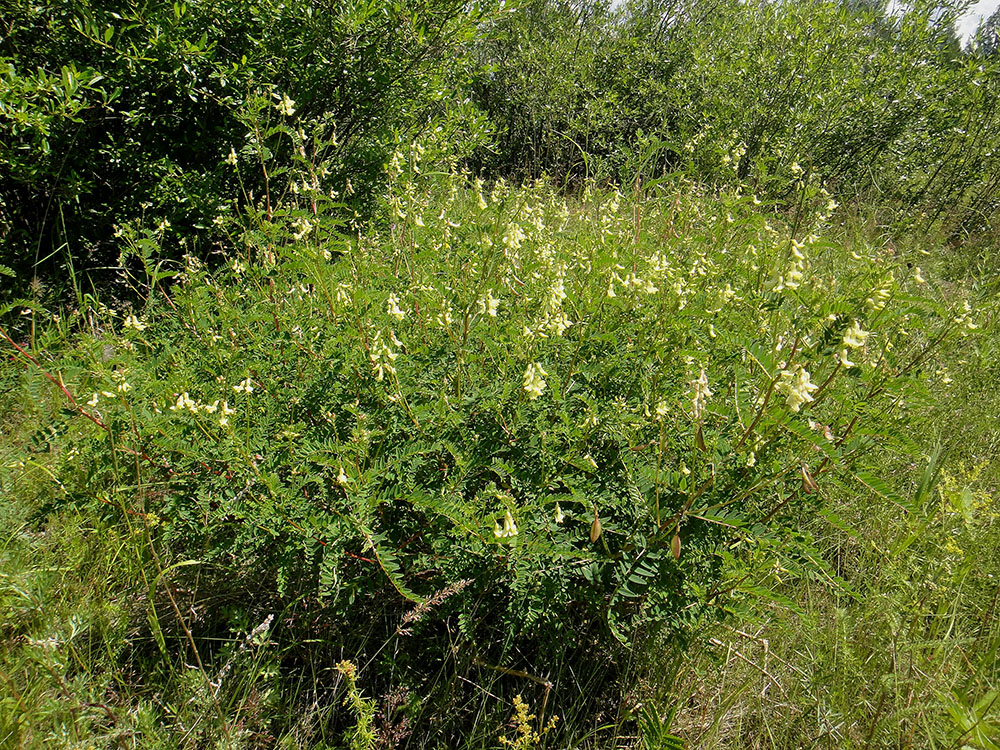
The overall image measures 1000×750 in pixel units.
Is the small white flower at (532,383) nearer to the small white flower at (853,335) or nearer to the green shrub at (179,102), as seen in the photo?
the small white flower at (853,335)

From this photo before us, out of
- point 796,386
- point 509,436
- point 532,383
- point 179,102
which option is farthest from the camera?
point 179,102

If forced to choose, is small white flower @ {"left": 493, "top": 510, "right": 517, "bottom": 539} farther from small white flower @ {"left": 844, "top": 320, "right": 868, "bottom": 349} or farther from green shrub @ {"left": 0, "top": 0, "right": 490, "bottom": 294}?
green shrub @ {"left": 0, "top": 0, "right": 490, "bottom": 294}

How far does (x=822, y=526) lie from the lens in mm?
2432

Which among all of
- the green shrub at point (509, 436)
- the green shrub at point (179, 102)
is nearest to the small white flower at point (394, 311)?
the green shrub at point (509, 436)

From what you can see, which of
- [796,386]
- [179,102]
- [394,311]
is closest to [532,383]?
[394,311]

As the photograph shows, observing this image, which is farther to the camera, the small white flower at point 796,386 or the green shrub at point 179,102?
the green shrub at point 179,102

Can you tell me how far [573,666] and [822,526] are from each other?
4.19 feet

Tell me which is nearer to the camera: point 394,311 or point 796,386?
point 796,386

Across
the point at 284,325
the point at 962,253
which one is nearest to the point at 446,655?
the point at 284,325

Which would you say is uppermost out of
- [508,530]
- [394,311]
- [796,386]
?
[796,386]

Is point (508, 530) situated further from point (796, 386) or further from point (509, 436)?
point (796, 386)

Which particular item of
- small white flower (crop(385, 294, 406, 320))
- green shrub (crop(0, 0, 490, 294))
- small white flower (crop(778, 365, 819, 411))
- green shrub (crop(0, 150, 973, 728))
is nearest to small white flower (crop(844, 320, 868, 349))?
green shrub (crop(0, 150, 973, 728))

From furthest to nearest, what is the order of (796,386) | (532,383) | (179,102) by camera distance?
(179,102)
(532,383)
(796,386)

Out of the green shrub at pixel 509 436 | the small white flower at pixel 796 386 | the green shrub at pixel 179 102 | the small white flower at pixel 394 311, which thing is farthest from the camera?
the green shrub at pixel 179 102
